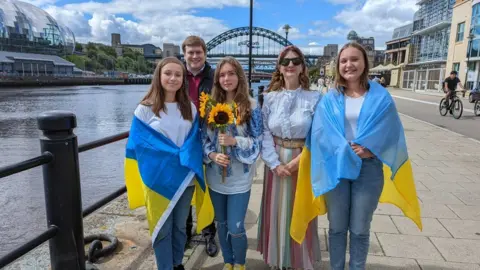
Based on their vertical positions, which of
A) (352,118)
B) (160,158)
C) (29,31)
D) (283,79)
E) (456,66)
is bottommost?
(160,158)

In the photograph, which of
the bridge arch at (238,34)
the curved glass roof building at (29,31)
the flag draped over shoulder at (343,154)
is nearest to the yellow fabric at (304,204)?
the flag draped over shoulder at (343,154)

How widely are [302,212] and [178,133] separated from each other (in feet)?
3.34

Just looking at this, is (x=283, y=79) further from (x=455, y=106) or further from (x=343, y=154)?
(x=455, y=106)

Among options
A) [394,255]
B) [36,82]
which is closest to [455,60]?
[394,255]

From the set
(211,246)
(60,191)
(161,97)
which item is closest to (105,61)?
(211,246)

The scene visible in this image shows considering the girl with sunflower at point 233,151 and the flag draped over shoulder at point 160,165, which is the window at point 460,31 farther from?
the flag draped over shoulder at point 160,165

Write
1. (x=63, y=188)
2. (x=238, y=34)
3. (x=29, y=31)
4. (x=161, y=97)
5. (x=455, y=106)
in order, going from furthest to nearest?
(x=238, y=34) < (x=29, y=31) < (x=455, y=106) < (x=161, y=97) < (x=63, y=188)

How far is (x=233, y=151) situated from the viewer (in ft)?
7.78

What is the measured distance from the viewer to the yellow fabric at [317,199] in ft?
7.75

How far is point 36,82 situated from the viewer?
6081cm

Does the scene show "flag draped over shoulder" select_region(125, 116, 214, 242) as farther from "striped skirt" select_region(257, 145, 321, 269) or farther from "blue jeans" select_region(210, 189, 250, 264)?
"striped skirt" select_region(257, 145, 321, 269)

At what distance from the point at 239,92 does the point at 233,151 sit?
0.41 meters

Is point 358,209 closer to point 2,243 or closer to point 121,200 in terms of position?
point 121,200

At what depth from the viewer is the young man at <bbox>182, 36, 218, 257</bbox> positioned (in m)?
2.76
